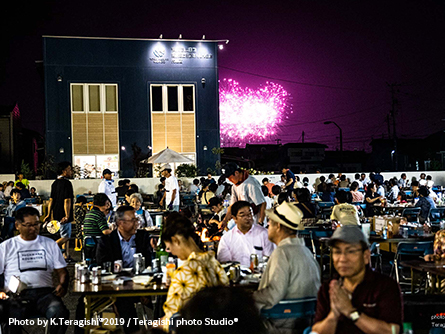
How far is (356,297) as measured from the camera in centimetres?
311

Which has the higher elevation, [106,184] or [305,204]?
[106,184]

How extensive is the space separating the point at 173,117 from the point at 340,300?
28.9 meters

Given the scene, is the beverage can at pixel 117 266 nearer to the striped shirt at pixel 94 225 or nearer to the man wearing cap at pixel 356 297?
the striped shirt at pixel 94 225

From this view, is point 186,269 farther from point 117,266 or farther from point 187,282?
point 117,266

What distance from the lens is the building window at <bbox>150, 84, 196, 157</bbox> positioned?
102 feet

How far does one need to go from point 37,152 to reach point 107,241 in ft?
149

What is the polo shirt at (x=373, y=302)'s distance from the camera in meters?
2.99

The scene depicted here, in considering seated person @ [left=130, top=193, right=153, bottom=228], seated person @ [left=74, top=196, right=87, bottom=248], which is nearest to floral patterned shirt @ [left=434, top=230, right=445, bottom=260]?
seated person @ [left=130, top=193, right=153, bottom=228]

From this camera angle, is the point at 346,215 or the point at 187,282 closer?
the point at 187,282

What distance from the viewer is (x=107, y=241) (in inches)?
235

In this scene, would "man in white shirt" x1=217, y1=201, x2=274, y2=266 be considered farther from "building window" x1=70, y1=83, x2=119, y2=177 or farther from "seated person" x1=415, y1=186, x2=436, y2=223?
"building window" x1=70, y1=83, x2=119, y2=177

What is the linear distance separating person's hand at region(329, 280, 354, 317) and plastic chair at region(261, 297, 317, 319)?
77 centimetres

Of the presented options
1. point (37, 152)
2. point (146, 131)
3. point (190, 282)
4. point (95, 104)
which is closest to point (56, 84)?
point (95, 104)

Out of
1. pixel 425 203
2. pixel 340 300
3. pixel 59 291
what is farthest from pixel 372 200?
pixel 340 300
